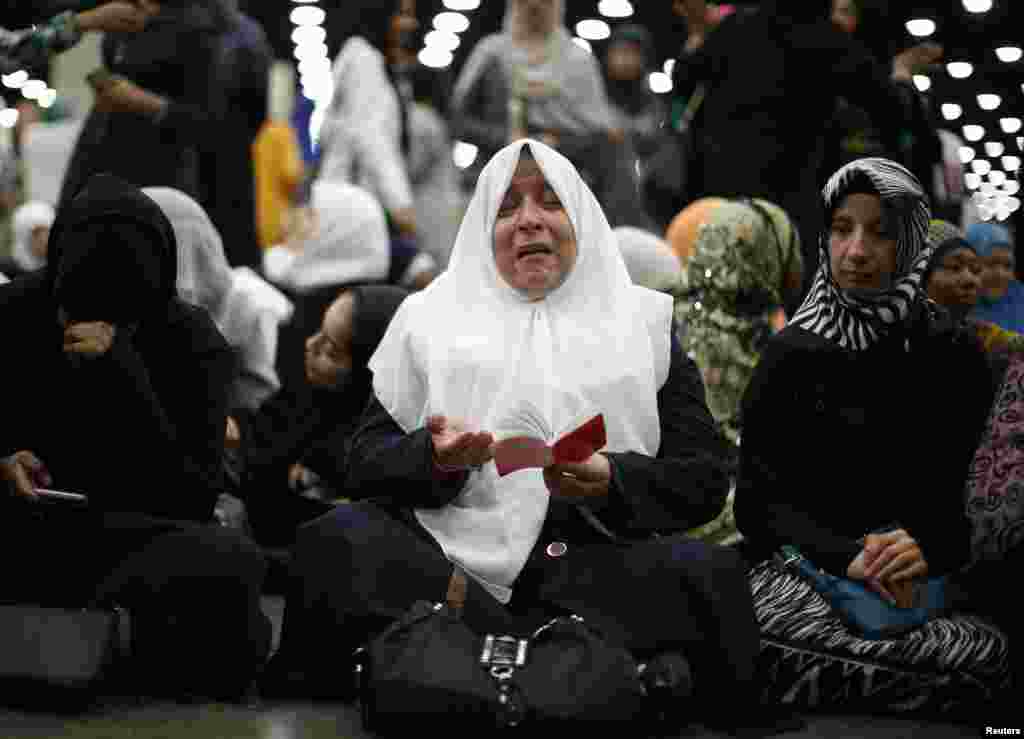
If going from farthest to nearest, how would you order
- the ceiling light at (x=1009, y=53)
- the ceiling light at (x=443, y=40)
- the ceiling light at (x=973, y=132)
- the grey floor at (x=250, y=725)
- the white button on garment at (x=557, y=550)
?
the ceiling light at (x=443, y=40) → the ceiling light at (x=973, y=132) → the ceiling light at (x=1009, y=53) → the white button on garment at (x=557, y=550) → the grey floor at (x=250, y=725)

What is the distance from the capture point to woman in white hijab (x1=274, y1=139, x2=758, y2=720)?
3.63 metres

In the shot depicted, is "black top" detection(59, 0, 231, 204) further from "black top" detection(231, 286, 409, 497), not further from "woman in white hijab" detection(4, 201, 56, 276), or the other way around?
"woman in white hijab" detection(4, 201, 56, 276)

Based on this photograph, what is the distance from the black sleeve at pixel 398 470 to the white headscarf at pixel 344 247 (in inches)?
128

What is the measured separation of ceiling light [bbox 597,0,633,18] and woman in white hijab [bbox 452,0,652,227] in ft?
23.6

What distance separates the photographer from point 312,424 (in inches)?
209

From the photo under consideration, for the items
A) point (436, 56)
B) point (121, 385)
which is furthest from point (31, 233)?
point (436, 56)

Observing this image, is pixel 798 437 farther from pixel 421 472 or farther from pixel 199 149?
pixel 199 149

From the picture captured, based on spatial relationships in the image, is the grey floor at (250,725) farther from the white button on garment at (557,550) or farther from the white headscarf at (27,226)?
the white headscarf at (27,226)

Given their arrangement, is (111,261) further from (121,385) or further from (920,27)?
(920,27)

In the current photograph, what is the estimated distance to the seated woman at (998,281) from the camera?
5176 millimetres

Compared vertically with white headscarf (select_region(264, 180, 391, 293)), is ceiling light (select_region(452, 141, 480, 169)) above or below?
above

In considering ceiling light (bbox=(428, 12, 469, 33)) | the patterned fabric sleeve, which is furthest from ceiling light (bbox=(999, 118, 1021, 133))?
ceiling light (bbox=(428, 12, 469, 33))

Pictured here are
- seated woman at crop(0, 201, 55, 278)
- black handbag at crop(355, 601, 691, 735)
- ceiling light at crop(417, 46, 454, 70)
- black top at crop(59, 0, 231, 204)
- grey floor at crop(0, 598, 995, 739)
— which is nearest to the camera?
black handbag at crop(355, 601, 691, 735)

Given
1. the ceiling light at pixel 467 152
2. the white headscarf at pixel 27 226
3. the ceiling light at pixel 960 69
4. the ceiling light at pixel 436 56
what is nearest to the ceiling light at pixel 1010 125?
the ceiling light at pixel 960 69
